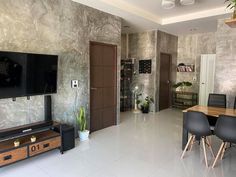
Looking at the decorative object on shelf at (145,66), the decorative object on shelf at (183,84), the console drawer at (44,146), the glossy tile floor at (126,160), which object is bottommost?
the glossy tile floor at (126,160)

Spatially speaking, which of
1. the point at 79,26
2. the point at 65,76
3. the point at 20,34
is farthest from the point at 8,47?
the point at 79,26

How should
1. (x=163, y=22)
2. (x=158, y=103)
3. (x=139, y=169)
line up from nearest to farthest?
(x=139, y=169) → (x=163, y=22) → (x=158, y=103)

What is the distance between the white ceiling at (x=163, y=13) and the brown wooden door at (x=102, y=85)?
924mm

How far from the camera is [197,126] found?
305cm

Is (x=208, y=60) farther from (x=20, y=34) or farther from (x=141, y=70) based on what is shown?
(x=20, y=34)

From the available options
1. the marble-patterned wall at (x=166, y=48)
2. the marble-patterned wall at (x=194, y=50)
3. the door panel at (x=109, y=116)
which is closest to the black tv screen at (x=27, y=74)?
the door panel at (x=109, y=116)

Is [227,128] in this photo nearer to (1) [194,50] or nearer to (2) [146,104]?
(2) [146,104]

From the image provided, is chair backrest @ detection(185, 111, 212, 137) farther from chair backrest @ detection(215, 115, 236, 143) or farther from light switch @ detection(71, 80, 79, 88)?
light switch @ detection(71, 80, 79, 88)

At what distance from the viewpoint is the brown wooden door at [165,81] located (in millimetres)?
7148

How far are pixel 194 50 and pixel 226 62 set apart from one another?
100 inches

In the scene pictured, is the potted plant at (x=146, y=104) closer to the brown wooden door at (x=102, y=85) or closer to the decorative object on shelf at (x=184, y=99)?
the decorative object on shelf at (x=184, y=99)

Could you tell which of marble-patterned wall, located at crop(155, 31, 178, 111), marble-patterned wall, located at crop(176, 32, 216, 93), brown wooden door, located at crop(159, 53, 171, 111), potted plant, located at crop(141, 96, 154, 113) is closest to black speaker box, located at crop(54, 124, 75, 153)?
potted plant, located at crop(141, 96, 154, 113)

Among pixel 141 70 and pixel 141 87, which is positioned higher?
pixel 141 70

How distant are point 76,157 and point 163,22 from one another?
15.4ft
